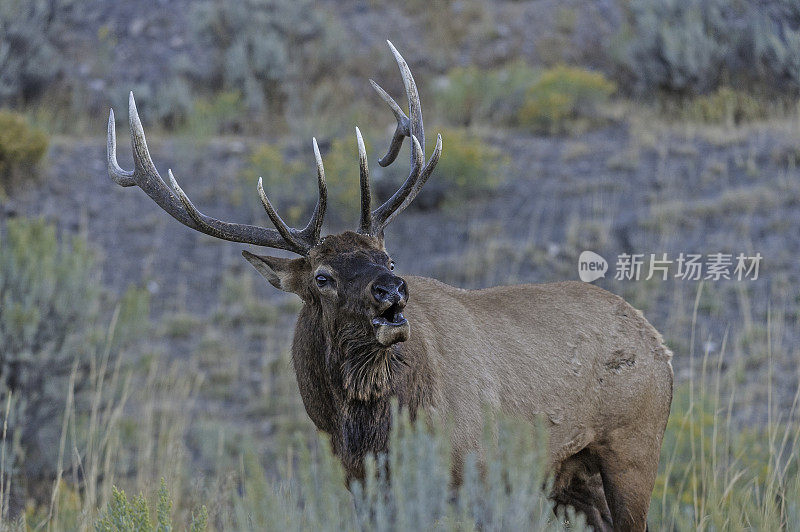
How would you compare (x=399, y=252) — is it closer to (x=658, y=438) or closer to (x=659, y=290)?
(x=659, y=290)

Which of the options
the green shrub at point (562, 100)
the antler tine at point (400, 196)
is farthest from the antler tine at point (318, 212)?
the green shrub at point (562, 100)

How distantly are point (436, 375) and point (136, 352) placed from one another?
5365 mm

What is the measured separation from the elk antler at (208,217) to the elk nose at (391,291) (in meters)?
0.57

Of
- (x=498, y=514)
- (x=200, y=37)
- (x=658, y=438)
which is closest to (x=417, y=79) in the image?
(x=200, y=37)

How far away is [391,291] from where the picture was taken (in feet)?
11.5

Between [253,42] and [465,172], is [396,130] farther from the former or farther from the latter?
[253,42]

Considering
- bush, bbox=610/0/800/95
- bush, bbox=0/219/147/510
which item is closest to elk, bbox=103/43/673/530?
bush, bbox=0/219/147/510

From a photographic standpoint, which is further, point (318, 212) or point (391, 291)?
point (318, 212)

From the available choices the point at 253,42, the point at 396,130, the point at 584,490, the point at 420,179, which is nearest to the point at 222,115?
the point at 253,42

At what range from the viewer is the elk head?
11.8 ft

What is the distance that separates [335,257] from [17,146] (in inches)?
296

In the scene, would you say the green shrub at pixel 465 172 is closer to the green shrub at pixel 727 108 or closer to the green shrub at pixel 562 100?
the green shrub at pixel 562 100

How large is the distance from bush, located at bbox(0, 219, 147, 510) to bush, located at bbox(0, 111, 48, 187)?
3450 mm

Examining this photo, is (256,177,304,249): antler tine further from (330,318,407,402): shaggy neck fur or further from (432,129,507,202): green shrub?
(432,129,507,202): green shrub
